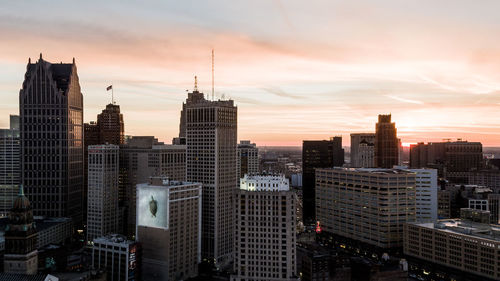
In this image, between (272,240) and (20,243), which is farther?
(272,240)

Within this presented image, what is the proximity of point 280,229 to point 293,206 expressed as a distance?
37.0 ft

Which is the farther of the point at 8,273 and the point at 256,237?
the point at 256,237

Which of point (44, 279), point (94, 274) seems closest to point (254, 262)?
point (94, 274)

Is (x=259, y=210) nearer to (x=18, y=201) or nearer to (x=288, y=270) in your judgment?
(x=288, y=270)

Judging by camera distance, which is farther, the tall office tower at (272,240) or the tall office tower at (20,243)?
the tall office tower at (272,240)

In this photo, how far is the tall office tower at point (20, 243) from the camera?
7352 inches

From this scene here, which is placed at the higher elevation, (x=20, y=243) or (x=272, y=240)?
(x=20, y=243)

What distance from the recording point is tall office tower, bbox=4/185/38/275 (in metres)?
187

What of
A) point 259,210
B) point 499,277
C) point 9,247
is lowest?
point 499,277

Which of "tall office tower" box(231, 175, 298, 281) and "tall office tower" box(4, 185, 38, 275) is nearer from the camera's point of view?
"tall office tower" box(4, 185, 38, 275)

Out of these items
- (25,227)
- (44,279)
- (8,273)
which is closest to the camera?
(44,279)

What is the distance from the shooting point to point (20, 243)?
620 feet

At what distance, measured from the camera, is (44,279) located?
165500 mm

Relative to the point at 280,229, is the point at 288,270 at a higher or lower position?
lower
